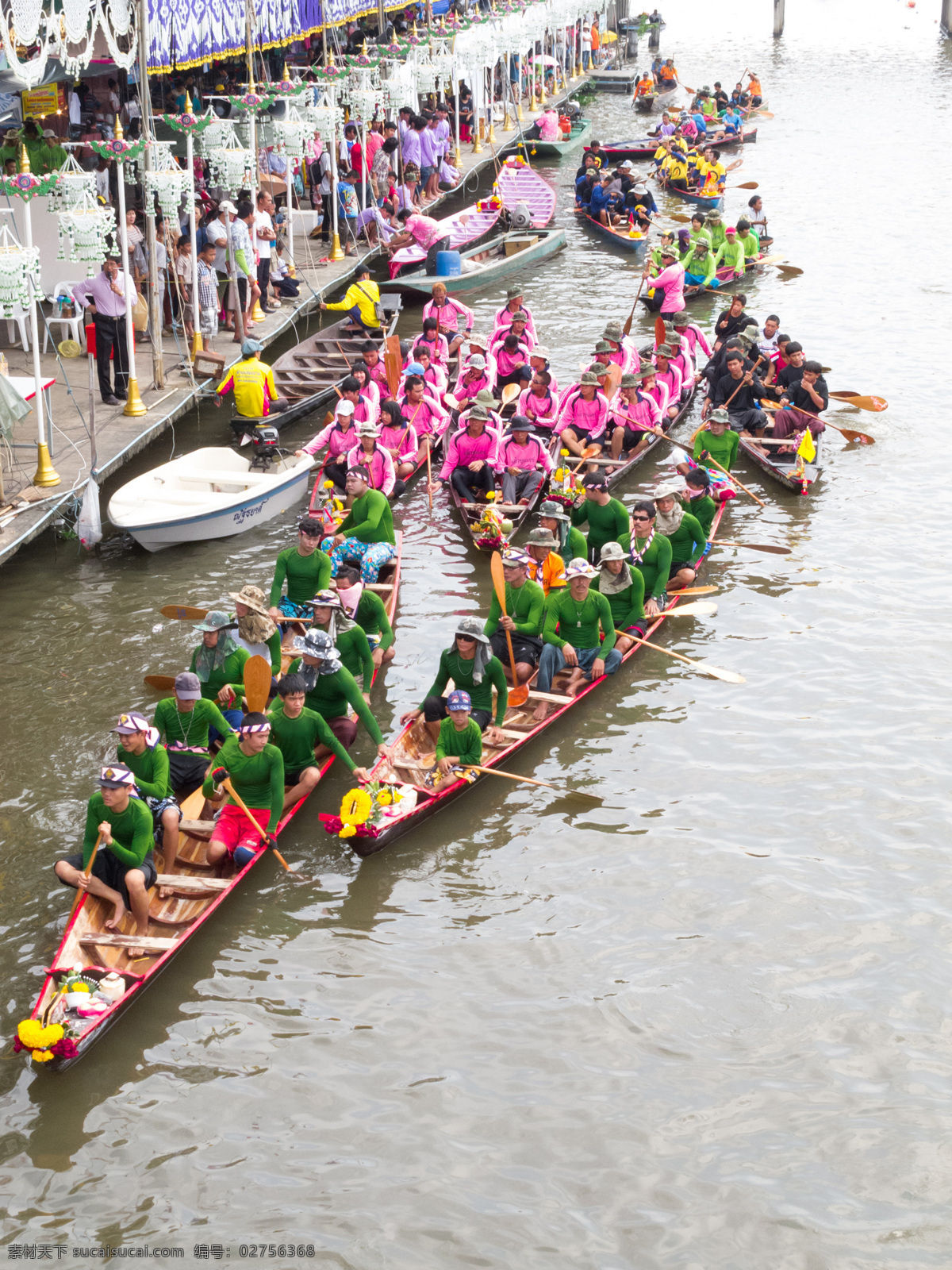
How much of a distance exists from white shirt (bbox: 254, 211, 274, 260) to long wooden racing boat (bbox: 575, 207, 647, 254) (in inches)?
423

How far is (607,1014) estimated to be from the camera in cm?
934

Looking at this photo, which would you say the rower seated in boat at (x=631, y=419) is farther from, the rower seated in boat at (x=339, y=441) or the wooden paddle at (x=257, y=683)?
the wooden paddle at (x=257, y=683)

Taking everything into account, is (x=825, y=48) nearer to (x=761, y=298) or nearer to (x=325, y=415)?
(x=761, y=298)

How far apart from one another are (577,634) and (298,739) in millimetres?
3483

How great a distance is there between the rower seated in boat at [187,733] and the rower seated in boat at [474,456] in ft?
21.7

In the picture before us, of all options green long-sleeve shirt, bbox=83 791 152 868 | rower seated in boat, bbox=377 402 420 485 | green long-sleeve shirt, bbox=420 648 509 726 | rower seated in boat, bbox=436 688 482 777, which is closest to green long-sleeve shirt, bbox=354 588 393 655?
green long-sleeve shirt, bbox=420 648 509 726

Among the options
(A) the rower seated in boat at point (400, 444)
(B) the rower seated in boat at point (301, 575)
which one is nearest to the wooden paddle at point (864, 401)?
(A) the rower seated in boat at point (400, 444)

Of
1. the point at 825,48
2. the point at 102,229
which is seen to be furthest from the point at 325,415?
the point at 825,48

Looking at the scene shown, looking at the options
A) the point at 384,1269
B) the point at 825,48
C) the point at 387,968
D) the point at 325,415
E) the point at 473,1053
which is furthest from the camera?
the point at 825,48

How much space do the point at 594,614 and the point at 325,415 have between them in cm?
→ 927

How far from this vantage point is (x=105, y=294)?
58.3 feet

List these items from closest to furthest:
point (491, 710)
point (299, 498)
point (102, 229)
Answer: point (491, 710) < point (102, 229) < point (299, 498)

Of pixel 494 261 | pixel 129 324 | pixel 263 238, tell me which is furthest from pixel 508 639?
pixel 494 261

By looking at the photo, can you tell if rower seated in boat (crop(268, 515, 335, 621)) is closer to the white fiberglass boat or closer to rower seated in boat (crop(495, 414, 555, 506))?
the white fiberglass boat
